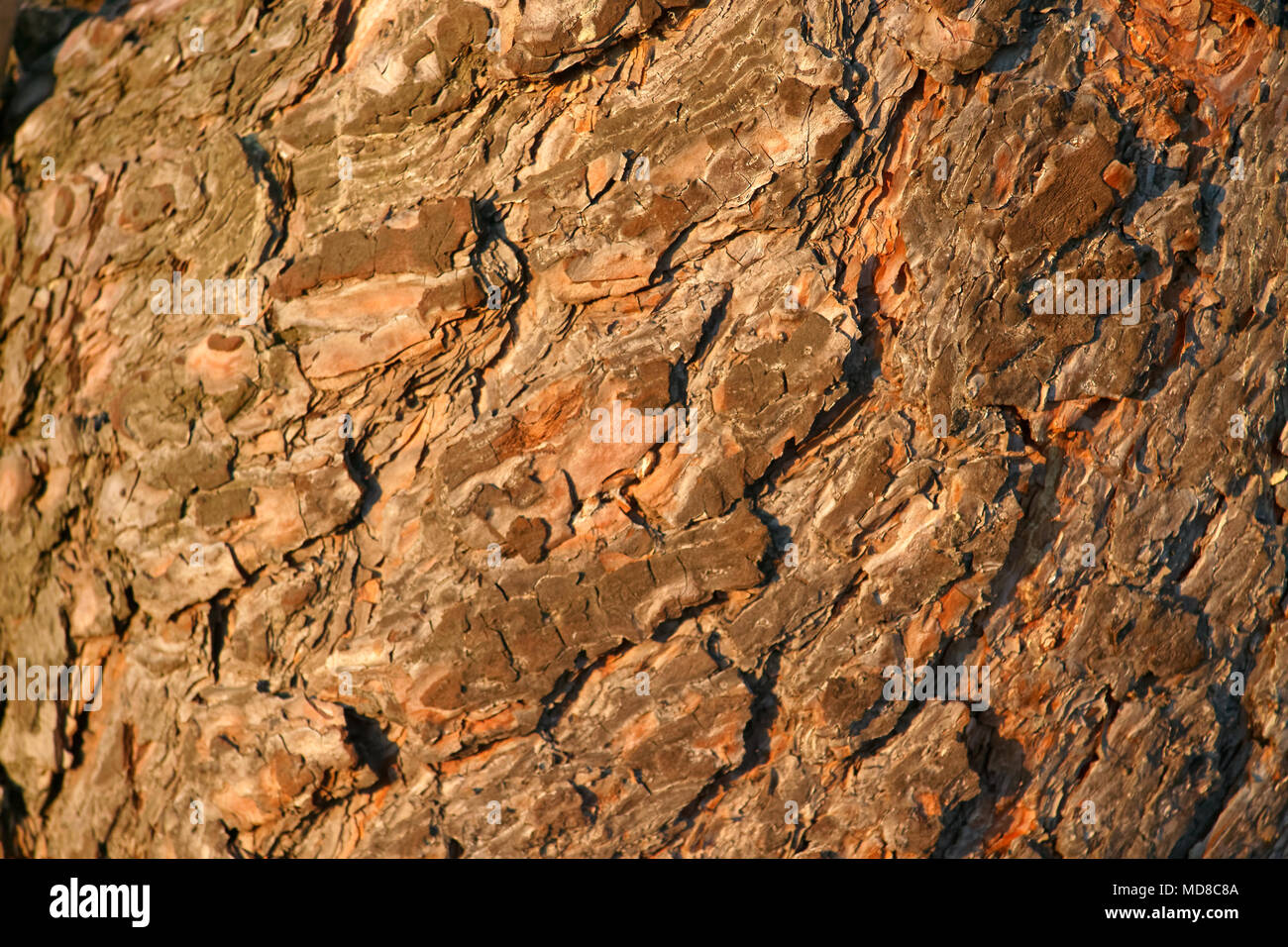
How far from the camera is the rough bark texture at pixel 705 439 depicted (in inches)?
165

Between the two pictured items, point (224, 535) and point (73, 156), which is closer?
point (224, 535)

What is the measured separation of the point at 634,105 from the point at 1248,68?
3429 millimetres

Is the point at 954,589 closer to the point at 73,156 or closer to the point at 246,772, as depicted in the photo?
the point at 246,772

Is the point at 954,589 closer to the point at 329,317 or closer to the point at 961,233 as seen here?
the point at 961,233

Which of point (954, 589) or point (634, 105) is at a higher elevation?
point (634, 105)

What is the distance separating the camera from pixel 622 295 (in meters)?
4.30

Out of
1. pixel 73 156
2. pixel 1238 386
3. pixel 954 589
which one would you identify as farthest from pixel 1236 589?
pixel 73 156

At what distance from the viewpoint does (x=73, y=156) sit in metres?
4.94

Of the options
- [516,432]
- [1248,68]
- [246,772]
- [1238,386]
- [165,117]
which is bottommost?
[246,772]

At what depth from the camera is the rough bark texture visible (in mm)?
4195

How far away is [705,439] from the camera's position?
13.9 feet

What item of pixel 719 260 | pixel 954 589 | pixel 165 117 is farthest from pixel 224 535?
pixel 954 589
